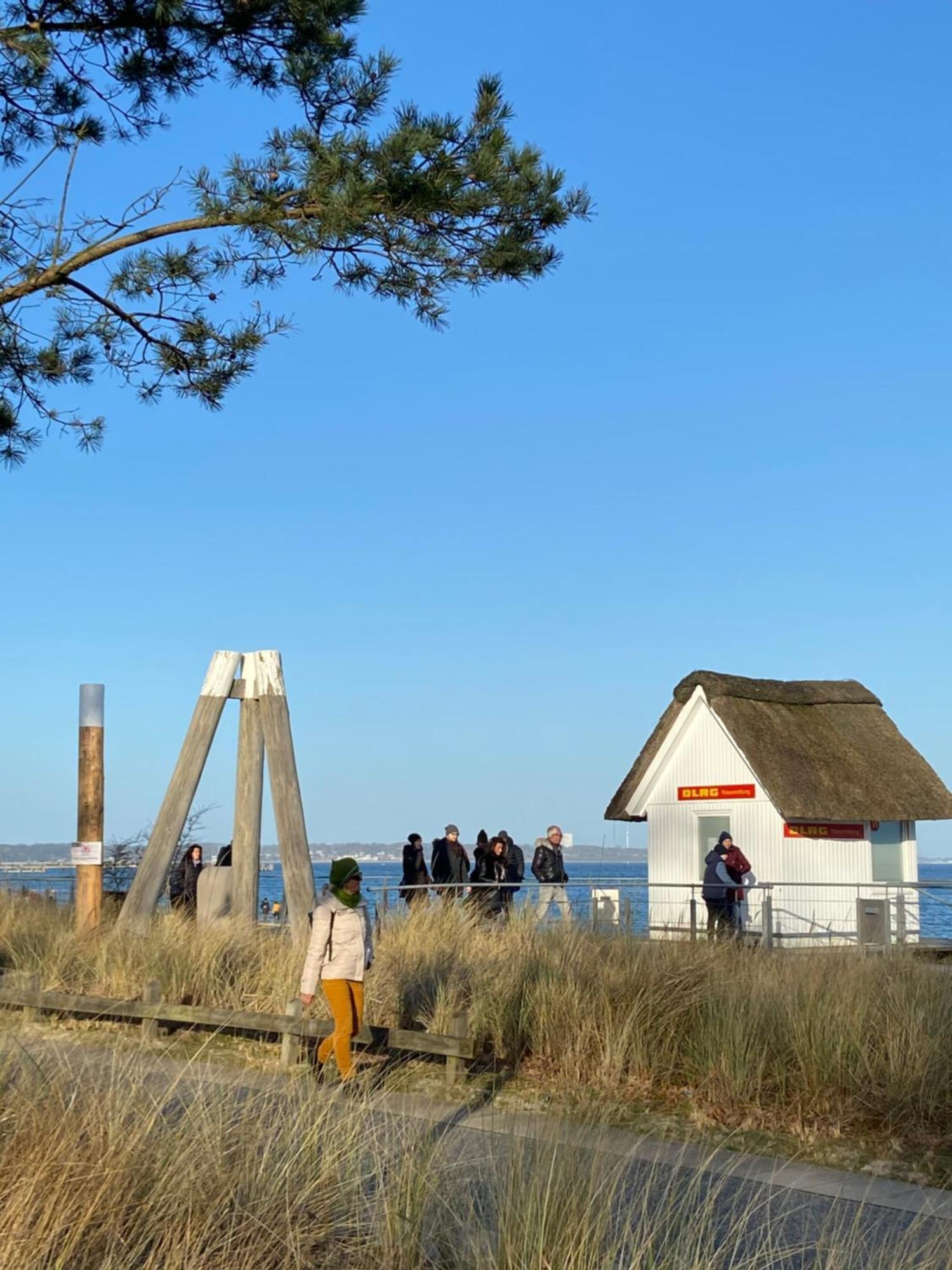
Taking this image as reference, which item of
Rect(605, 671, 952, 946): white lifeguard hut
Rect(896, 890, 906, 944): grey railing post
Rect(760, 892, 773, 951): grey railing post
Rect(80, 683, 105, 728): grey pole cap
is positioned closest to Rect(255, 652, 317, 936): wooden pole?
Rect(80, 683, 105, 728): grey pole cap

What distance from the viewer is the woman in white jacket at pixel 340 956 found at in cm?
1020

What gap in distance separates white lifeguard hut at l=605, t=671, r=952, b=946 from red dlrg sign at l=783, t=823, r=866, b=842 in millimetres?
22

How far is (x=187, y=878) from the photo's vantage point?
2212cm

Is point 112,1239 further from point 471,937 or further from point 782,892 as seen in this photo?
point 782,892

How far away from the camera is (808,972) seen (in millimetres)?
11781

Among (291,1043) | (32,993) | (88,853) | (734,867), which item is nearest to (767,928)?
(734,867)

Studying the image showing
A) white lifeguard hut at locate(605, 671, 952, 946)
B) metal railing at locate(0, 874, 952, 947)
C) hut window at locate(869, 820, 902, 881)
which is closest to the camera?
metal railing at locate(0, 874, 952, 947)

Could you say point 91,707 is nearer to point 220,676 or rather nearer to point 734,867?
point 220,676

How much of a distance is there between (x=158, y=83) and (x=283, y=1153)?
353 inches

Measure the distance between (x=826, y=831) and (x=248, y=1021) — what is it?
17750mm

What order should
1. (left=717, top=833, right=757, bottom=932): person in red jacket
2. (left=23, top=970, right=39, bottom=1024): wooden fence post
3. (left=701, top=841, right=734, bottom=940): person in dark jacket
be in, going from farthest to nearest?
(left=717, top=833, right=757, bottom=932): person in red jacket < (left=701, top=841, right=734, bottom=940): person in dark jacket < (left=23, top=970, right=39, bottom=1024): wooden fence post

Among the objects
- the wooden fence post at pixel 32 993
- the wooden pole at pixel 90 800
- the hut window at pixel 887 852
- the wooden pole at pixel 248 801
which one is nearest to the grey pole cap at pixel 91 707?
the wooden pole at pixel 90 800

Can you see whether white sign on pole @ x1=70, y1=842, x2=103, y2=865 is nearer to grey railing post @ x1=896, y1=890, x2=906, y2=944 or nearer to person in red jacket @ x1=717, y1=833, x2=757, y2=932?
person in red jacket @ x1=717, y1=833, x2=757, y2=932

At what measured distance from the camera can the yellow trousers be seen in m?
10.0
